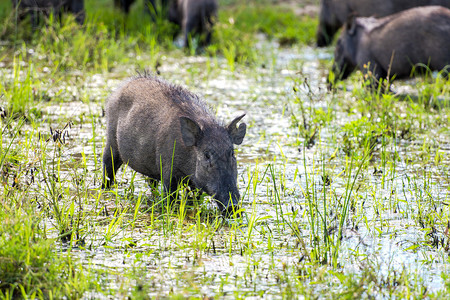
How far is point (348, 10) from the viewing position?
39.3 feet

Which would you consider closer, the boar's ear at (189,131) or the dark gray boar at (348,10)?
the boar's ear at (189,131)

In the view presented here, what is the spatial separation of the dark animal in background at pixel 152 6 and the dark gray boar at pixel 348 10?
119 inches

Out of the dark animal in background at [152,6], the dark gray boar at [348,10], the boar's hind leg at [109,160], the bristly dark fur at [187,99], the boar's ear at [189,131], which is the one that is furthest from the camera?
the dark animal in background at [152,6]

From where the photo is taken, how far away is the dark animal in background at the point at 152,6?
528 inches

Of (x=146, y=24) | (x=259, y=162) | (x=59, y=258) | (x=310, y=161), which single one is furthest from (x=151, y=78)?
(x=146, y=24)

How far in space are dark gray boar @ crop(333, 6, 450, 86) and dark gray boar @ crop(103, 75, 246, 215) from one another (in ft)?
11.8

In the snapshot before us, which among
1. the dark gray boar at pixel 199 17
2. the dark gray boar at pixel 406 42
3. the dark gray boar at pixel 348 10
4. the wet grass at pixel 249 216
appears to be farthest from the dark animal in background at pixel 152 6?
the dark gray boar at pixel 406 42

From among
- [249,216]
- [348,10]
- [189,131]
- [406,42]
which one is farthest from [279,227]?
[348,10]

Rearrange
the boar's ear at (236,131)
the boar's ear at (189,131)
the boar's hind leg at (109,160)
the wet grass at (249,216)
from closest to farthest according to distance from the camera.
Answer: the wet grass at (249,216) → the boar's ear at (189,131) → the boar's ear at (236,131) → the boar's hind leg at (109,160)

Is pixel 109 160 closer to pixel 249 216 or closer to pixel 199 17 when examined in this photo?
pixel 249 216

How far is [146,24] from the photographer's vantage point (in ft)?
42.5

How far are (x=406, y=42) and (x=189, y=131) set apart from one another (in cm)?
485

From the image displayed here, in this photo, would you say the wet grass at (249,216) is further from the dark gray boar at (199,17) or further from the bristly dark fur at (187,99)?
the dark gray boar at (199,17)

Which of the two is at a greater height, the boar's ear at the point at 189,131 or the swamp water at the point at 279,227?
the boar's ear at the point at 189,131
